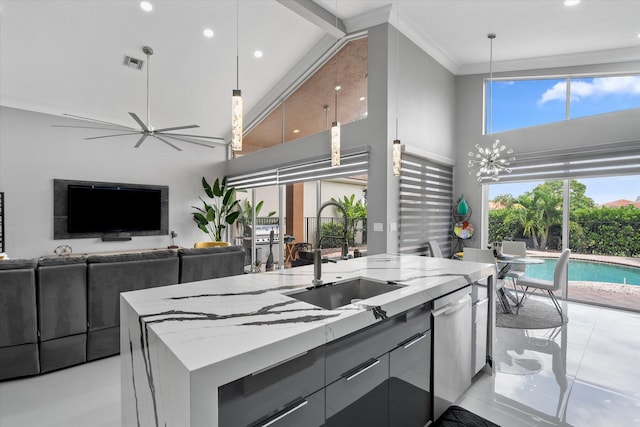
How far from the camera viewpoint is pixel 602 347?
302 cm

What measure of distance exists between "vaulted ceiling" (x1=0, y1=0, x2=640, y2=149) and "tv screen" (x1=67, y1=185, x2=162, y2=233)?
1363mm

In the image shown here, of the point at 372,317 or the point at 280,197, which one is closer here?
the point at 372,317

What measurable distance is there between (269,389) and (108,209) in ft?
20.2

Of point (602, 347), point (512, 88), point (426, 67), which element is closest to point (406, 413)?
point (602, 347)

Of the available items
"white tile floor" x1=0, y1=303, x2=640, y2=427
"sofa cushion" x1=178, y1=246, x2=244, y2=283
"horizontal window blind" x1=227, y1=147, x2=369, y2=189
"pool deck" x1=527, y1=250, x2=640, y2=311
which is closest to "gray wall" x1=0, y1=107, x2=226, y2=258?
"horizontal window blind" x1=227, y1=147, x2=369, y2=189

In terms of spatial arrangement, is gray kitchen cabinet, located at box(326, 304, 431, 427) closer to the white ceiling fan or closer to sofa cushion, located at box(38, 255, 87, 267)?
→ sofa cushion, located at box(38, 255, 87, 267)

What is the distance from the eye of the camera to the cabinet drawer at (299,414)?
38.7 inches

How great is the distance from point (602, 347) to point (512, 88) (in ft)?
13.5

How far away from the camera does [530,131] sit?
4.89m

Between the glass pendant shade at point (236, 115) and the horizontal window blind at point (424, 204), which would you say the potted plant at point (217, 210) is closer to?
the horizontal window blind at point (424, 204)

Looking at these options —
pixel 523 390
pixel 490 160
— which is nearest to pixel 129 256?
pixel 523 390

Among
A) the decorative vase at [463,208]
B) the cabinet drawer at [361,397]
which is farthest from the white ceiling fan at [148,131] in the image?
the decorative vase at [463,208]

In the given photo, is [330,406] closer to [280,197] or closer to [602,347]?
[602,347]

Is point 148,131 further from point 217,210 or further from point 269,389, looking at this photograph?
point 269,389
